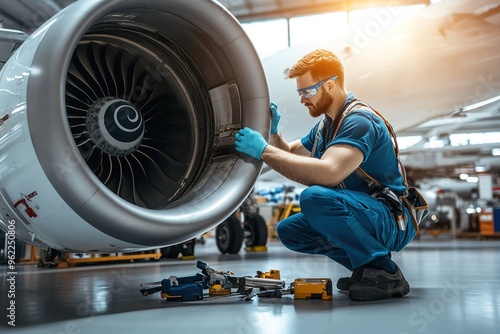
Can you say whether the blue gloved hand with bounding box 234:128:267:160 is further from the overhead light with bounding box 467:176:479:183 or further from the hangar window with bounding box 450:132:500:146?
the overhead light with bounding box 467:176:479:183

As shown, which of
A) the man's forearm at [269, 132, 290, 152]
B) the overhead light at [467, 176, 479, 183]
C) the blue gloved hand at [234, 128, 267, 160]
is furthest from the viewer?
the overhead light at [467, 176, 479, 183]

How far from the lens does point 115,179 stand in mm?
2373

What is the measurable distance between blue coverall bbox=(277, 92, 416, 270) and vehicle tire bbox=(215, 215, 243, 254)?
4380mm

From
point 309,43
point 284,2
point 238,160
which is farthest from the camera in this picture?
point 284,2

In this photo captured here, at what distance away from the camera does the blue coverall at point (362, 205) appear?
6.75ft

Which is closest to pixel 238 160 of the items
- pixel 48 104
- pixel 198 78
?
pixel 198 78

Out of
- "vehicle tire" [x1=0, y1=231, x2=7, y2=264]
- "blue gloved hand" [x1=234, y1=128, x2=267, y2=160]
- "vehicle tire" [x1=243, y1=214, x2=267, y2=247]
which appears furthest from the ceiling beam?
"blue gloved hand" [x1=234, y1=128, x2=267, y2=160]

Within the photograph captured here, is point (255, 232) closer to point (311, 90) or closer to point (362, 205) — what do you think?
point (311, 90)

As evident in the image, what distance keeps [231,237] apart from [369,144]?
4.71 metres

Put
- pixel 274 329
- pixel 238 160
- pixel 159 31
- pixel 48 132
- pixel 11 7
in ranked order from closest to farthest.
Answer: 1. pixel 274 329
2. pixel 48 132
3. pixel 238 160
4. pixel 159 31
5. pixel 11 7

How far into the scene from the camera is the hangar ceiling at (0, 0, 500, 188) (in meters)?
5.46

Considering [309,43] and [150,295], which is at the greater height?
[309,43]

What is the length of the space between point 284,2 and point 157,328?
1094 centimetres

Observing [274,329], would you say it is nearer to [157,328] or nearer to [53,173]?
[157,328]
